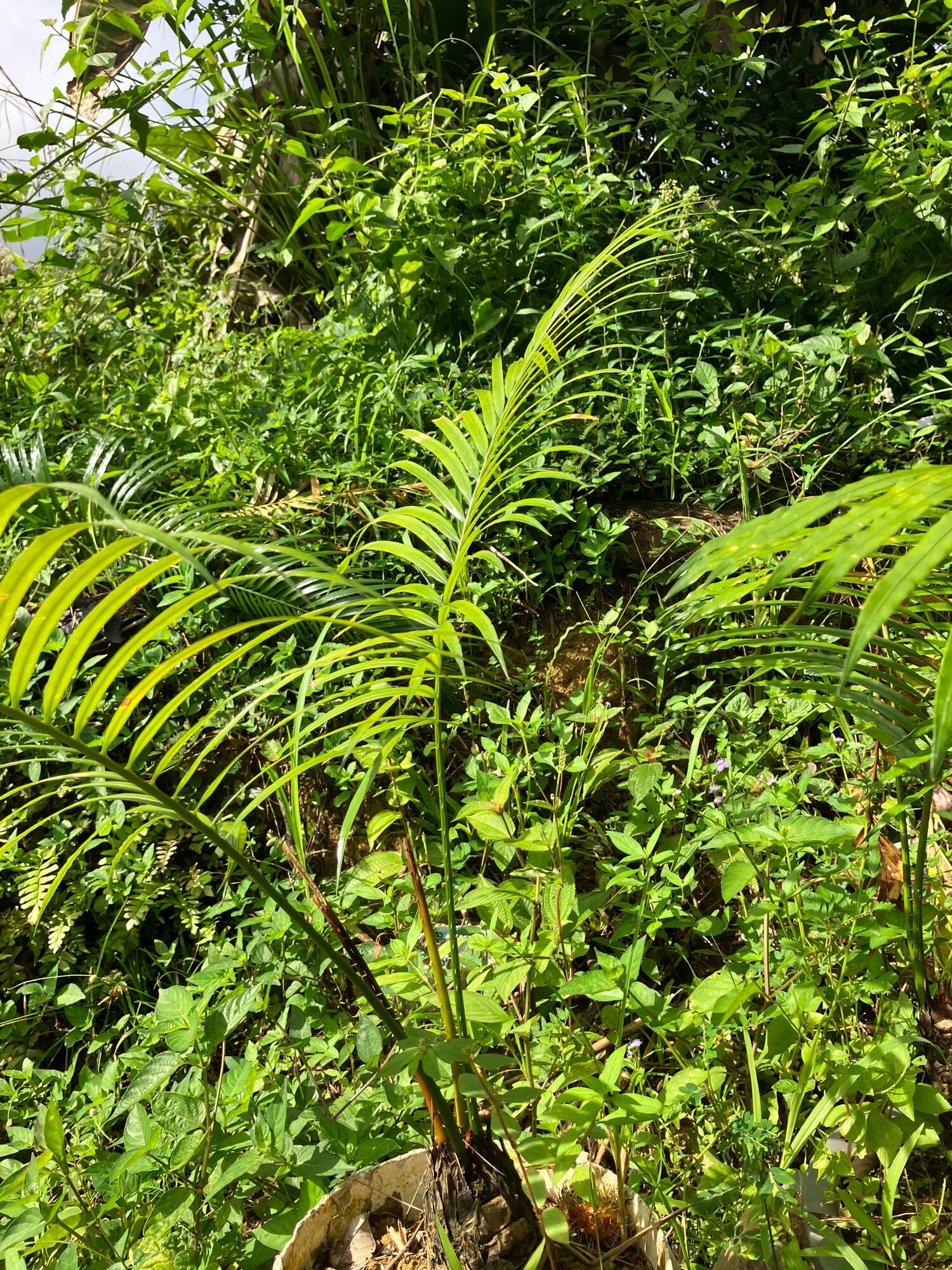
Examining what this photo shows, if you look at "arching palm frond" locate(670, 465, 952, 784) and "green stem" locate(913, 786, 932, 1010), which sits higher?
"arching palm frond" locate(670, 465, 952, 784)

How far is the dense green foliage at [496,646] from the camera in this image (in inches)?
40.3

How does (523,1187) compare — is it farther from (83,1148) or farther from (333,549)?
(333,549)

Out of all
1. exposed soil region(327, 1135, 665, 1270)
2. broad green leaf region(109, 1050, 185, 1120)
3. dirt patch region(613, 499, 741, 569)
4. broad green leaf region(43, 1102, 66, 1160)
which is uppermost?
dirt patch region(613, 499, 741, 569)

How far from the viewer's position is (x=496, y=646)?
911 mm

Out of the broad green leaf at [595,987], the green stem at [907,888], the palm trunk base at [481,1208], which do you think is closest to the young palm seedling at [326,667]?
the palm trunk base at [481,1208]

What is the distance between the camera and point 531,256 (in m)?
2.26

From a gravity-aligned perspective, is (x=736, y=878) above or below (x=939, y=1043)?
above

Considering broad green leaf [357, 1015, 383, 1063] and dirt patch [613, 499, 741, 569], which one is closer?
broad green leaf [357, 1015, 383, 1063]

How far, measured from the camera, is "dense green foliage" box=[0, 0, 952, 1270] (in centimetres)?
102

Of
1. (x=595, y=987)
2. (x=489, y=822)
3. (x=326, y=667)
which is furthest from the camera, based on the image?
(x=326, y=667)

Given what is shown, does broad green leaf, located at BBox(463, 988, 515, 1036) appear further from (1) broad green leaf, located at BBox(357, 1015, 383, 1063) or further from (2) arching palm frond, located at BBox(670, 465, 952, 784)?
(2) arching palm frond, located at BBox(670, 465, 952, 784)

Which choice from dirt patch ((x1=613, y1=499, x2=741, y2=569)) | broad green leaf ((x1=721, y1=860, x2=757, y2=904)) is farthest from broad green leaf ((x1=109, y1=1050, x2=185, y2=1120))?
dirt patch ((x1=613, y1=499, x2=741, y2=569))

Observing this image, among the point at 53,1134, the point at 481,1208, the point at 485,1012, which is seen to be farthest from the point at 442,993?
the point at 53,1134

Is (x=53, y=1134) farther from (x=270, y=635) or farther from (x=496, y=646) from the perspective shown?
(x=496, y=646)
